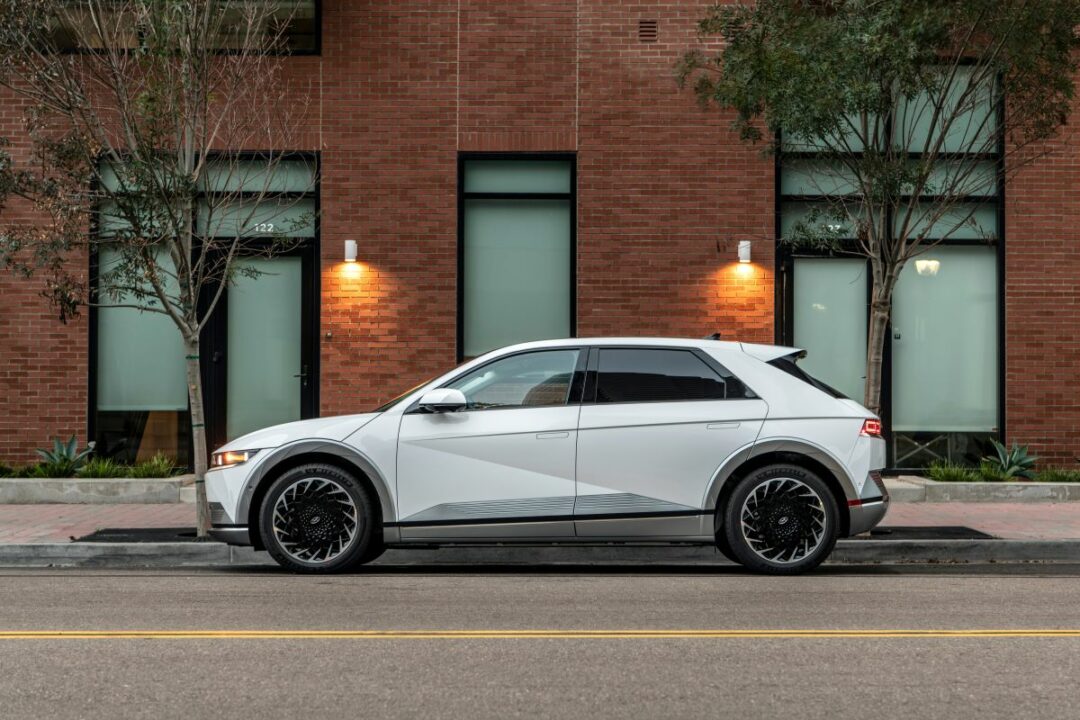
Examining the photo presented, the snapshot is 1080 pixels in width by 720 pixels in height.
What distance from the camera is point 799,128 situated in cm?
1082

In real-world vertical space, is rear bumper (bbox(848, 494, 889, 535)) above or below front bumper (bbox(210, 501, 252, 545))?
above

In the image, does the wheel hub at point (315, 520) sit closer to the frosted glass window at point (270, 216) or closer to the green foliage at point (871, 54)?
the green foliage at point (871, 54)

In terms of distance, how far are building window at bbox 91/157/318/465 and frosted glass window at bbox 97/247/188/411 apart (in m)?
0.01

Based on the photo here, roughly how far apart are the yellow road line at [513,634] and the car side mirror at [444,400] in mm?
2240

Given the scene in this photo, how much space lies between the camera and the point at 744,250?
48.9ft

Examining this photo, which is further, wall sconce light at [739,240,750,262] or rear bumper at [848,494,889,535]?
wall sconce light at [739,240,750,262]

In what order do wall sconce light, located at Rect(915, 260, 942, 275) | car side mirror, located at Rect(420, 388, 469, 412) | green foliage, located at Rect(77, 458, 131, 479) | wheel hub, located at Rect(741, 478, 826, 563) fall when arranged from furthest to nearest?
wall sconce light, located at Rect(915, 260, 942, 275), green foliage, located at Rect(77, 458, 131, 479), wheel hub, located at Rect(741, 478, 826, 563), car side mirror, located at Rect(420, 388, 469, 412)

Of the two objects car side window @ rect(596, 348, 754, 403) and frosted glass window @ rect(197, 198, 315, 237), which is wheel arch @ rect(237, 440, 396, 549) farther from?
frosted glass window @ rect(197, 198, 315, 237)

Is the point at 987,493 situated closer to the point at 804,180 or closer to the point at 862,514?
the point at 804,180

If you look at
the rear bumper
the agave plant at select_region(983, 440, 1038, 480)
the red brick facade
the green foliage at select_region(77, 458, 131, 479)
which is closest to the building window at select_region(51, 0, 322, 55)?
the red brick facade

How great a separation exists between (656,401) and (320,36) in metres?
8.04

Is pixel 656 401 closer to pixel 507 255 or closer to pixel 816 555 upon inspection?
pixel 816 555

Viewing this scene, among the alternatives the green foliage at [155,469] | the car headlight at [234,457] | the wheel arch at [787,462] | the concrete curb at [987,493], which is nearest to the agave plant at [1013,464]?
the concrete curb at [987,493]

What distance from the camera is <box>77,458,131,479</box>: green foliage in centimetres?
1408
